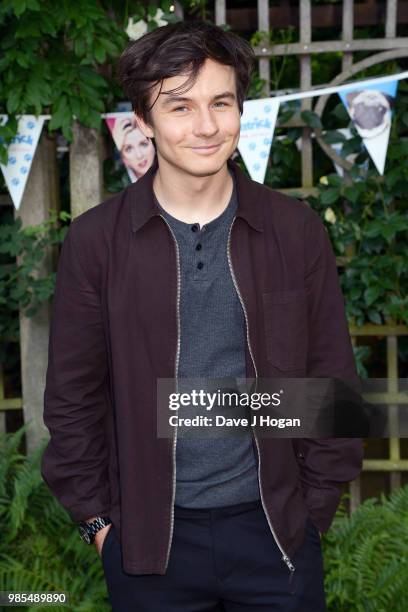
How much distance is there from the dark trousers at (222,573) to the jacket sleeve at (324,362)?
0.20 metres

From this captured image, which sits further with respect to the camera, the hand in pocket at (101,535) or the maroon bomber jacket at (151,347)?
the hand in pocket at (101,535)

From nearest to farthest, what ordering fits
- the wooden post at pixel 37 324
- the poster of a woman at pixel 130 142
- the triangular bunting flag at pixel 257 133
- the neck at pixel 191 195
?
the neck at pixel 191 195 → the triangular bunting flag at pixel 257 133 → the poster of a woman at pixel 130 142 → the wooden post at pixel 37 324

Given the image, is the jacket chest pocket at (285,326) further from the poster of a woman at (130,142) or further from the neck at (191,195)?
the poster of a woman at (130,142)

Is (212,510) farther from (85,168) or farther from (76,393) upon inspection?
(85,168)

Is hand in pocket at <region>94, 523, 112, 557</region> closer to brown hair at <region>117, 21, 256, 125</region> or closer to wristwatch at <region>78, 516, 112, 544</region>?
wristwatch at <region>78, 516, 112, 544</region>

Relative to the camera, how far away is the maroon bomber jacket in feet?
6.95

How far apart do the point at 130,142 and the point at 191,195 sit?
6.48ft

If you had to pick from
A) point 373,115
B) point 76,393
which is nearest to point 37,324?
point 373,115

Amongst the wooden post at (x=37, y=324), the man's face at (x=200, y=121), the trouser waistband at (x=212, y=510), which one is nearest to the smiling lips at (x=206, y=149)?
the man's face at (x=200, y=121)

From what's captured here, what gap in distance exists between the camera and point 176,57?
2072 millimetres

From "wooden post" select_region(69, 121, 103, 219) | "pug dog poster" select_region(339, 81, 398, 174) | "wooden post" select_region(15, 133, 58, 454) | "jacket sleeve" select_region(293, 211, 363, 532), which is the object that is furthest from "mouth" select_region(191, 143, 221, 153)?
"wooden post" select_region(15, 133, 58, 454)

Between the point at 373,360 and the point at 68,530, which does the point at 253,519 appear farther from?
the point at 373,360

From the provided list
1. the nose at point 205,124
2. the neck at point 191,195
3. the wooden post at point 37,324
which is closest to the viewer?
the nose at point 205,124

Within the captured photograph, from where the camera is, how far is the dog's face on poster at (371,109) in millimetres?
3912
